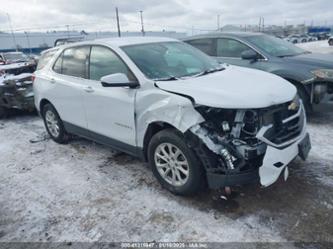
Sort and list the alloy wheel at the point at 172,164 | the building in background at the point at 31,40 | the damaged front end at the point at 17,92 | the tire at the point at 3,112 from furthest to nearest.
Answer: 1. the building in background at the point at 31,40
2. the tire at the point at 3,112
3. the damaged front end at the point at 17,92
4. the alloy wheel at the point at 172,164

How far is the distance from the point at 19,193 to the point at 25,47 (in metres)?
58.6

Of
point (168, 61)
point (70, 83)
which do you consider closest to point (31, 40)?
point (70, 83)

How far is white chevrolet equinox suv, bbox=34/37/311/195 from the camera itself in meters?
2.96

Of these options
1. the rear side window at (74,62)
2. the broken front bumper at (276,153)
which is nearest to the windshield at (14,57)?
the rear side window at (74,62)

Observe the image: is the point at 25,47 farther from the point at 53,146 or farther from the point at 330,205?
the point at 330,205

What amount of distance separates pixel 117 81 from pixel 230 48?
12.3 feet

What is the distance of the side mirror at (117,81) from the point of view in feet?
11.4

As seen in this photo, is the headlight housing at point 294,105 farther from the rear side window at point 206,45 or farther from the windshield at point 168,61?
the rear side window at point 206,45

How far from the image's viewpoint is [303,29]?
75688 mm

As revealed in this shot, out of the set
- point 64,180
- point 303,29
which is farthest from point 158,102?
point 303,29

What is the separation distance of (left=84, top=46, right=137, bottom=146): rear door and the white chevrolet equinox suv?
0.04 ft

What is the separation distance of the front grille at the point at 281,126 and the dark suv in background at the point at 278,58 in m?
2.30

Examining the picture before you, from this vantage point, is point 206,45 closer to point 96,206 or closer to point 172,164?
point 172,164

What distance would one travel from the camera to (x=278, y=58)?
5.80 meters
